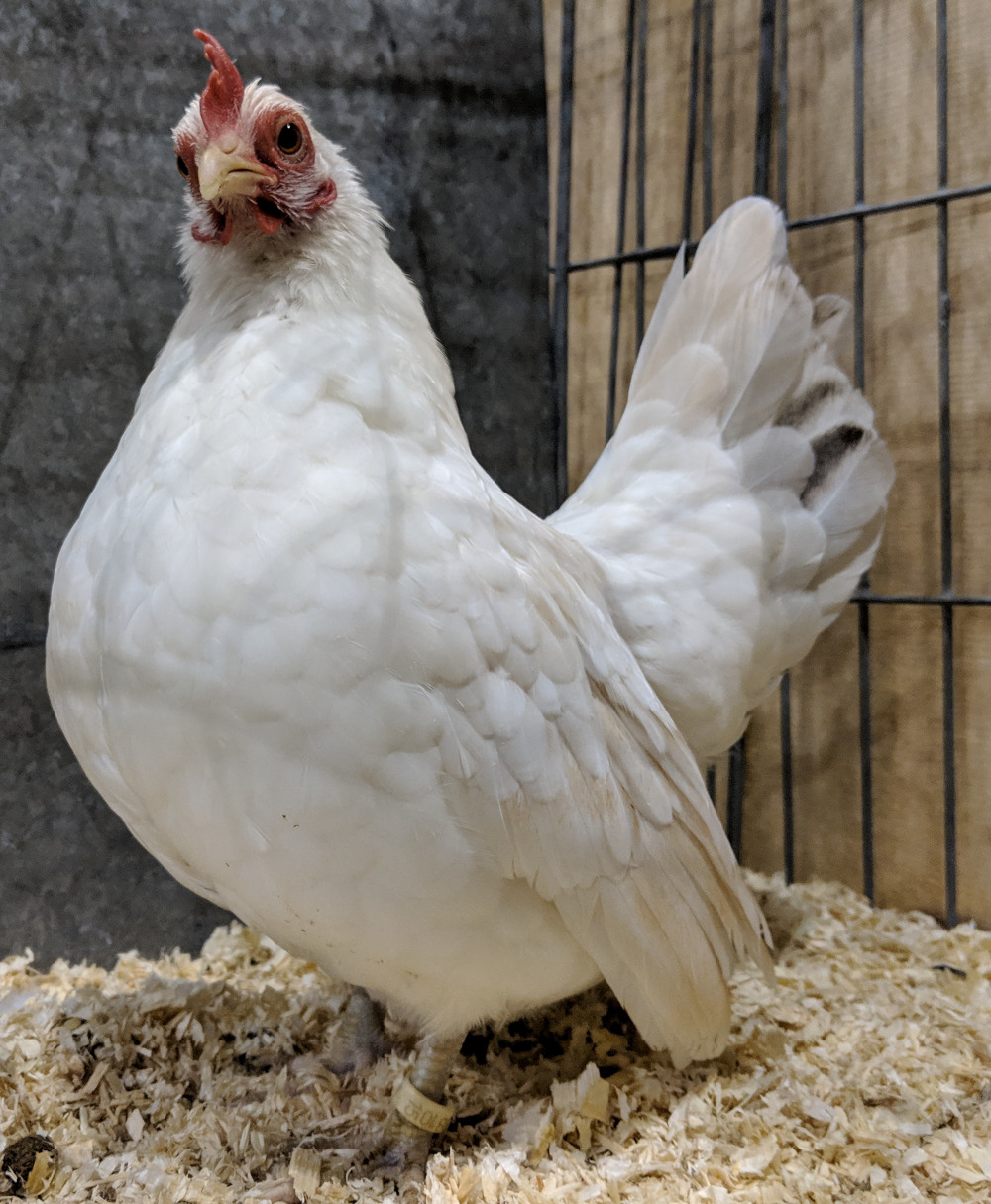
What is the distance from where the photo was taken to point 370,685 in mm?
999

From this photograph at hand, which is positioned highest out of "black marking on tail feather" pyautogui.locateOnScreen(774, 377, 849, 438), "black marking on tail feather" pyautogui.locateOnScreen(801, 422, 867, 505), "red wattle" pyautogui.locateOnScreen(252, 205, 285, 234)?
"red wattle" pyautogui.locateOnScreen(252, 205, 285, 234)

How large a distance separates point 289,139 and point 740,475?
0.92m

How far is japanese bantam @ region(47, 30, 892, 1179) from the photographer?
100 centimetres

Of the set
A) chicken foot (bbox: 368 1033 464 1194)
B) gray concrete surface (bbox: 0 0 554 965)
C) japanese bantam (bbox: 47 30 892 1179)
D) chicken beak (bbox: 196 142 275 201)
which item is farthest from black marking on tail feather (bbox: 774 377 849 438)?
chicken foot (bbox: 368 1033 464 1194)

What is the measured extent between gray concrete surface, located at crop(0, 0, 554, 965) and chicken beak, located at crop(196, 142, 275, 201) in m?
0.65

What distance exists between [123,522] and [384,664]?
37cm

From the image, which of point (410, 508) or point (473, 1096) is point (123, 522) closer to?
point (410, 508)

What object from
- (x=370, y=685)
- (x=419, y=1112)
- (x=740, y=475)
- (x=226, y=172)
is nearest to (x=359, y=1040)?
(x=419, y=1112)

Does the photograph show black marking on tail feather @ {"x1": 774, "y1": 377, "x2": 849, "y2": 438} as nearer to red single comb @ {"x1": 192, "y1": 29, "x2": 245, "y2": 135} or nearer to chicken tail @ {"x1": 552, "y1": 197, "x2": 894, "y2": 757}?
chicken tail @ {"x1": 552, "y1": 197, "x2": 894, "y2": 757}

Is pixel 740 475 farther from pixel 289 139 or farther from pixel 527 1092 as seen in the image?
pixel 527 1092

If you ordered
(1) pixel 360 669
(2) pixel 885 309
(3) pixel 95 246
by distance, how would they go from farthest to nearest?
(2) pixel 885 309
(3) pixel 95 246
(1) pixel 360 669

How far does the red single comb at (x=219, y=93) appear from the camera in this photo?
43.4 inches

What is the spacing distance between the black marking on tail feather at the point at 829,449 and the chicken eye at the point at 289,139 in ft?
3.35

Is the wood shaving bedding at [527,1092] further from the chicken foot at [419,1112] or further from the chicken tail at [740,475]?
the chicken tail at [740,475]
